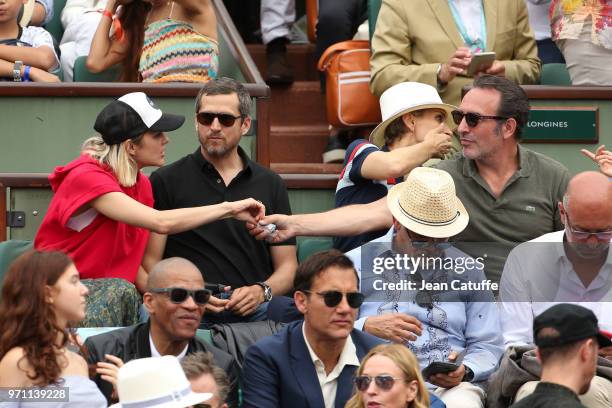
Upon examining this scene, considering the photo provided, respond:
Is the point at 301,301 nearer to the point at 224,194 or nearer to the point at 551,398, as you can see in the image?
the point at 224,194

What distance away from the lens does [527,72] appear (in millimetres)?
10094

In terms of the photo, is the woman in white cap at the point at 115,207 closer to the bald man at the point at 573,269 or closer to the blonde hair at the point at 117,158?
the blonde hair at the point at 117,158

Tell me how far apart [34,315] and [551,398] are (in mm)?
2228

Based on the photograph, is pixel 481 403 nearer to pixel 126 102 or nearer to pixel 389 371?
pixel 389 371

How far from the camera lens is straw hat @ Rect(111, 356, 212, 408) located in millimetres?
6180

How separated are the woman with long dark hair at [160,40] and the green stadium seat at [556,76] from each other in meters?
2.21

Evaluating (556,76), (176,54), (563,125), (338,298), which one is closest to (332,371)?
(338,298)

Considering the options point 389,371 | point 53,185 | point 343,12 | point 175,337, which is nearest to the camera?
point 389,371

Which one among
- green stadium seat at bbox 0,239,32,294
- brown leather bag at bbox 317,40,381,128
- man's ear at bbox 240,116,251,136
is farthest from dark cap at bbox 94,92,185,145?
brown leather bag at bbox 317,40,381,128

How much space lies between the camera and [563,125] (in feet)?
32.6

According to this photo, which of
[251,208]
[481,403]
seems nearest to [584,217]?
[481,403]

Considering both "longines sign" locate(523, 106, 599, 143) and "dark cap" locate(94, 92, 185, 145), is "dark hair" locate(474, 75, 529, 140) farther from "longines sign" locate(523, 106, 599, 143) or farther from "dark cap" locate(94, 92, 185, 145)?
"dark cap" locate(94, 92, 185, 145)

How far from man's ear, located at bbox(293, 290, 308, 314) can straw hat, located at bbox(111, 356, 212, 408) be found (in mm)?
1243

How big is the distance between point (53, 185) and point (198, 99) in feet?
3.17
